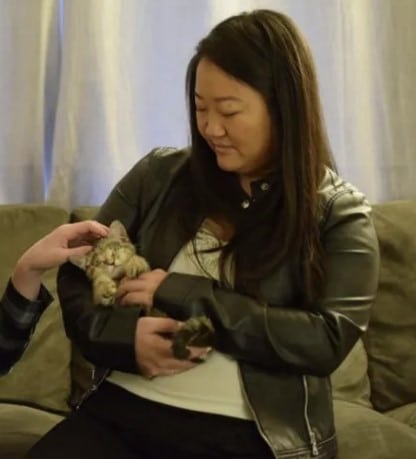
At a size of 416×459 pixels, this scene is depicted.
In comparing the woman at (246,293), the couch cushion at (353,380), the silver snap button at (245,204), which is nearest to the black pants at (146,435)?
the woman at (246,293)

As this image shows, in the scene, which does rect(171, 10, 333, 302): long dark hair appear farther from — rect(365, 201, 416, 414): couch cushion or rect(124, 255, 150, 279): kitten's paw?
rect(365, 201, 416, 414): couch cushion

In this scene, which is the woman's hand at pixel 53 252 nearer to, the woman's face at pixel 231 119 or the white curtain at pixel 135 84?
the woman's face at pixel 231 119

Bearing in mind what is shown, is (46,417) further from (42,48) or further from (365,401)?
(42,48)

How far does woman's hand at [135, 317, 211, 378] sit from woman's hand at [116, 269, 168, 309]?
3 centimetres

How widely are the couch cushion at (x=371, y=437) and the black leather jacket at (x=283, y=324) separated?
16cm

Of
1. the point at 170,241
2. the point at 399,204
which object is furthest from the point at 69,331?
the point at 399,204

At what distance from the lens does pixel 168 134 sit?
2.33m

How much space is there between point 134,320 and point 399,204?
1.04 meters

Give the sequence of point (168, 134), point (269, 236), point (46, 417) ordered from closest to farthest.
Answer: point (269, 236) < point (46, 417) < point (168, 134)

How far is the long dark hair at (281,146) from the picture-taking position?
149 centimetres

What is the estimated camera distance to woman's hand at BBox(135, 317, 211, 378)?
4.66 feet

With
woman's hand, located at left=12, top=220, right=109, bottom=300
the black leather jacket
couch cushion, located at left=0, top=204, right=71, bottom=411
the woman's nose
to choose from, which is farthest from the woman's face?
couch cushion, located at left=0, top=204, right=71, bottom=411

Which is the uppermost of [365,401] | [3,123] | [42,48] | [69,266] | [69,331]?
[42,48]

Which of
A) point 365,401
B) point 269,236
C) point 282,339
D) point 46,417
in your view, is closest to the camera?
point 282,339
